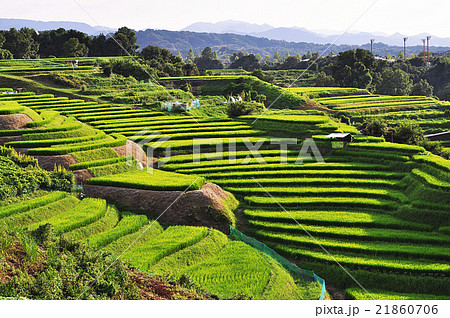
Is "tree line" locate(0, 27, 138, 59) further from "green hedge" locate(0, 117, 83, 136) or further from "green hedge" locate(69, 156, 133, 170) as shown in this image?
"green hedge" locate(69, 156, 133, 170)

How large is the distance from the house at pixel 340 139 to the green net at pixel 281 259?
12.9m

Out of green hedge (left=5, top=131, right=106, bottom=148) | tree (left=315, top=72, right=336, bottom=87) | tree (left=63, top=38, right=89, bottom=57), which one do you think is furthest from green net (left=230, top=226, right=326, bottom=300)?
tree (left=315, top=72, right=336, bottom=87)

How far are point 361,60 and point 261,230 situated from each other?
212 feet

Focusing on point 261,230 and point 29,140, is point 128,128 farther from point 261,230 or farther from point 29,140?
point 261,230

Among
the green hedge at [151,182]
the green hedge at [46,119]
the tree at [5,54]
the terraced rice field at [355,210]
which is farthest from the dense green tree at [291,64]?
the green hedge at [151,182]

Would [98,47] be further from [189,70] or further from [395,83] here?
[395,83]

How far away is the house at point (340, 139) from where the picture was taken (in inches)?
1289

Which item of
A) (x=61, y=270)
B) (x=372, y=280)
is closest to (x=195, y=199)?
(x=372, y=280)

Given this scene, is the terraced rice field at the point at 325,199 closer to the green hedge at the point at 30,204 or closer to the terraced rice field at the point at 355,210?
the terraced rice field at the point at 355,210

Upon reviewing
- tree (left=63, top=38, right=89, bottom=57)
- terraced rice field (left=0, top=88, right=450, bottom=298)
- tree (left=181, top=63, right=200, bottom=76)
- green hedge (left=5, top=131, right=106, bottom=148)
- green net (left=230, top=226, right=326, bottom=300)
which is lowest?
green net (left=230, top=226, right=326, bottom=300)

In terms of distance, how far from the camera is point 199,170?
98.7 ft

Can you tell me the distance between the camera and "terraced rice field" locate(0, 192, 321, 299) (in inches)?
680

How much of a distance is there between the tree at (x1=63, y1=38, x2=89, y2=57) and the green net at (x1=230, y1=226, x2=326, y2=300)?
59731 mm

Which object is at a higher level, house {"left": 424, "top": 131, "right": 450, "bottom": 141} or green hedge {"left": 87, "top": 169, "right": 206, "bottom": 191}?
house {"left": 424, "top": 131, "right": 450, "bottom": 141}
